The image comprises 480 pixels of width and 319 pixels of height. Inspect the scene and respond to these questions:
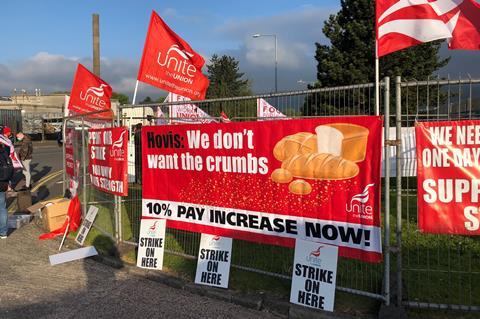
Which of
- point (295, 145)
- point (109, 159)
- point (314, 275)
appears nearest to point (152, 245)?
point (109, 159)

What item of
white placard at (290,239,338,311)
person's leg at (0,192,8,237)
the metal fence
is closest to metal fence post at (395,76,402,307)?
the metal fence

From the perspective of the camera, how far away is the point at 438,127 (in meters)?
4.48

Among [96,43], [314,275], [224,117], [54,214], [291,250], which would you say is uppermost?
[96,43]

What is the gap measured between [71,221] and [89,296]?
349 cm

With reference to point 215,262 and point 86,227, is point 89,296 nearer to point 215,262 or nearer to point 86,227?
point 215,262

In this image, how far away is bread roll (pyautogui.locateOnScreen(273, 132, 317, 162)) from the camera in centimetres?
503

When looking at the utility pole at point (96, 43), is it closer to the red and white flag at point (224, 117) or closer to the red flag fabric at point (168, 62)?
the red flag fabric at point (168, 62)

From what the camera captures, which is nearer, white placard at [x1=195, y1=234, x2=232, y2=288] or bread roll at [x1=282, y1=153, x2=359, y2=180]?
bread roll at [x1=282, y1=153, x2=359, y2=180]

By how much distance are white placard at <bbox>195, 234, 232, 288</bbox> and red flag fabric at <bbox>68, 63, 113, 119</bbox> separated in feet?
19.5

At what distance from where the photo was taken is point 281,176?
5.32m

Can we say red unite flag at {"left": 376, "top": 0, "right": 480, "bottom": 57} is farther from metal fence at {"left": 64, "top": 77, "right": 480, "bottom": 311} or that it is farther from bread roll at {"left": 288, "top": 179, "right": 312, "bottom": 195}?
bread roll at {"left": 288, "top": 179, "right": 312, "bottom": 195}

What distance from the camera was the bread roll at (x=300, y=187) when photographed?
5102mm

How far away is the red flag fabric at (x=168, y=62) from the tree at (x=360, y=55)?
600 inches

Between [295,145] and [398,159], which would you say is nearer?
[398,159]
